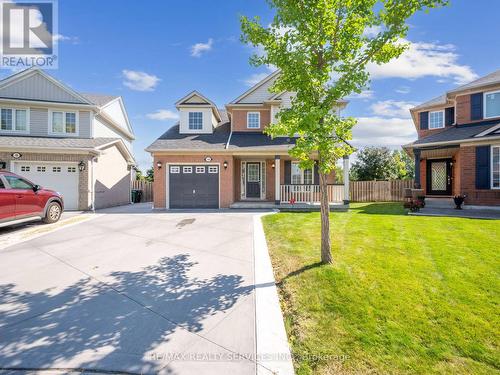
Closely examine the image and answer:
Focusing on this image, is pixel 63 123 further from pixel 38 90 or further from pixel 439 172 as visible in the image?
pixel 439 172

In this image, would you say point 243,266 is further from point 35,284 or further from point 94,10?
point 94,10

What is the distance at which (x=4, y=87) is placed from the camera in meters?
13.9

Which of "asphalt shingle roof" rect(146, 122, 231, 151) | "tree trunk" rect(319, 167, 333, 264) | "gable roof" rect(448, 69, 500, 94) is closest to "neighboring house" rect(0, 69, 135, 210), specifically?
"asphalt shingle roof" rect(146, 122, 231, 151)

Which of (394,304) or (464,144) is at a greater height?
(464,144)

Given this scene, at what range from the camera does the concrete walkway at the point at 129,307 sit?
2498 mm

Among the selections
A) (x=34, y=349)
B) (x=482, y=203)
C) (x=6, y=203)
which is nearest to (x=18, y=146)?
(x=6, y=203)

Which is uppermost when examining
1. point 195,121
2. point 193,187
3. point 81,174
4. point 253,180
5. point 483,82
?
point 483,82

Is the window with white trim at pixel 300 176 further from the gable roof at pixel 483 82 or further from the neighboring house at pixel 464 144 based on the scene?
the gable roof at pixel 483 82

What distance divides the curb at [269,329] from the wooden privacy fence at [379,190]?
1469 cm

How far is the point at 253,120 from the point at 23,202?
39.4ft

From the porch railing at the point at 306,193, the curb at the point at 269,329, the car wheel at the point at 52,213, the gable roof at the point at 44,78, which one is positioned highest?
the gable roof at the point at 44,78

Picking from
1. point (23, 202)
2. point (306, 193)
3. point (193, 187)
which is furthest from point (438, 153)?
point (23, 202)

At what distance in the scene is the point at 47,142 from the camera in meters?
12.9

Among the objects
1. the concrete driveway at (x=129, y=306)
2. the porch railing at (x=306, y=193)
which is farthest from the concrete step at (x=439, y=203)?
the concrete driveway at (x=129, y=306)
